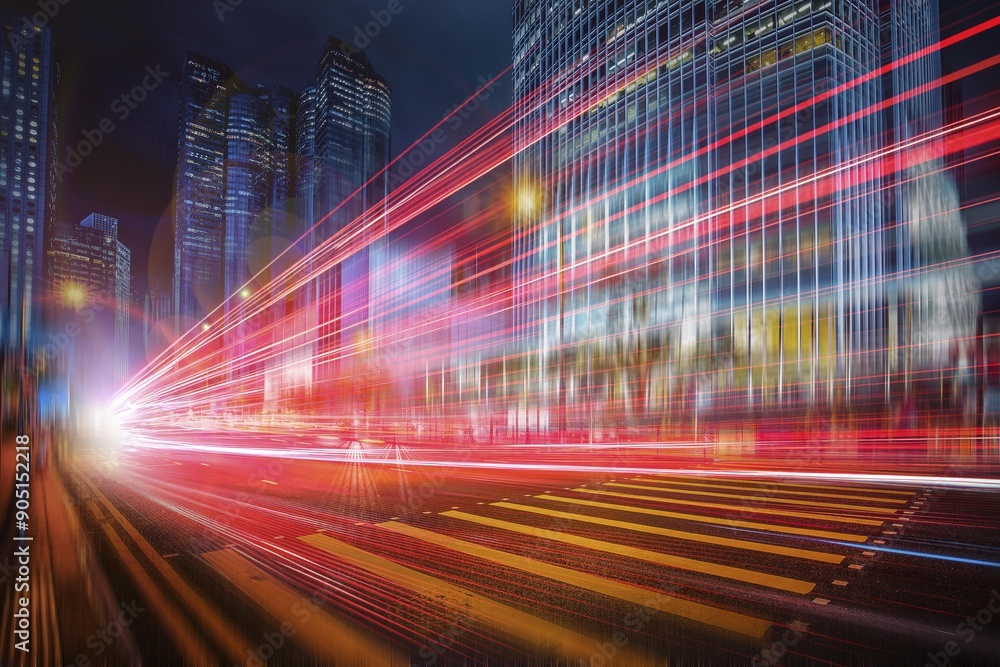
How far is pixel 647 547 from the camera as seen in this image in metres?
7.00

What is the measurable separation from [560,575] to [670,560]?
4.95ft

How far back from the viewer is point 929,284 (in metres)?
43.5

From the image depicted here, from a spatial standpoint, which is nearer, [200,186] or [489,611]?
[489,611]

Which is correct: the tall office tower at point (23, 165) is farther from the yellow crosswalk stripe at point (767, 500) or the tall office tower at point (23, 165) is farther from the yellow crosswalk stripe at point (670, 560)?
the yellow crosswalk stripe at point (767, 500)

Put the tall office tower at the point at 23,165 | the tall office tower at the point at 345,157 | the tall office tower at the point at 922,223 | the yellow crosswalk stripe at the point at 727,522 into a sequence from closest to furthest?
the tall office tower at the point at 23,165 < the yellow crosswalk stripe at the point at 727,522 < the tall office tower at the point at 922,223 < the tall office tower at the point at 345,157

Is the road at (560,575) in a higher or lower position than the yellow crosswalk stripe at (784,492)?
higher

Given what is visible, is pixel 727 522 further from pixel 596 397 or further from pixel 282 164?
pixel 282 164

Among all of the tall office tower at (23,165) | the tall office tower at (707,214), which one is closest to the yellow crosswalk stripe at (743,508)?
the tall office tower at (23,165)

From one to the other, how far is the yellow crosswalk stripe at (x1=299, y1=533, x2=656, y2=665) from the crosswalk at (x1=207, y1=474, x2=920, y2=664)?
0.01 meters

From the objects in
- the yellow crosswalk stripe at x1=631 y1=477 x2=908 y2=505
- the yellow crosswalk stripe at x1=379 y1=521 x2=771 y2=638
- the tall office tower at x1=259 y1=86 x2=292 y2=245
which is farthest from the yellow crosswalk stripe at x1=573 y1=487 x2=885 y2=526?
the tall office tower at x1=259 y1=86 x2=292 y2=245

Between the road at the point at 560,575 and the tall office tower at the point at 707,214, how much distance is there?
85.1 ft

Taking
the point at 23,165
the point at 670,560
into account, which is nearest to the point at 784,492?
the point at 670,560

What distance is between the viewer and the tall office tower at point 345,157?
9294cm

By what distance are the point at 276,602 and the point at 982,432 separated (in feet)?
115
